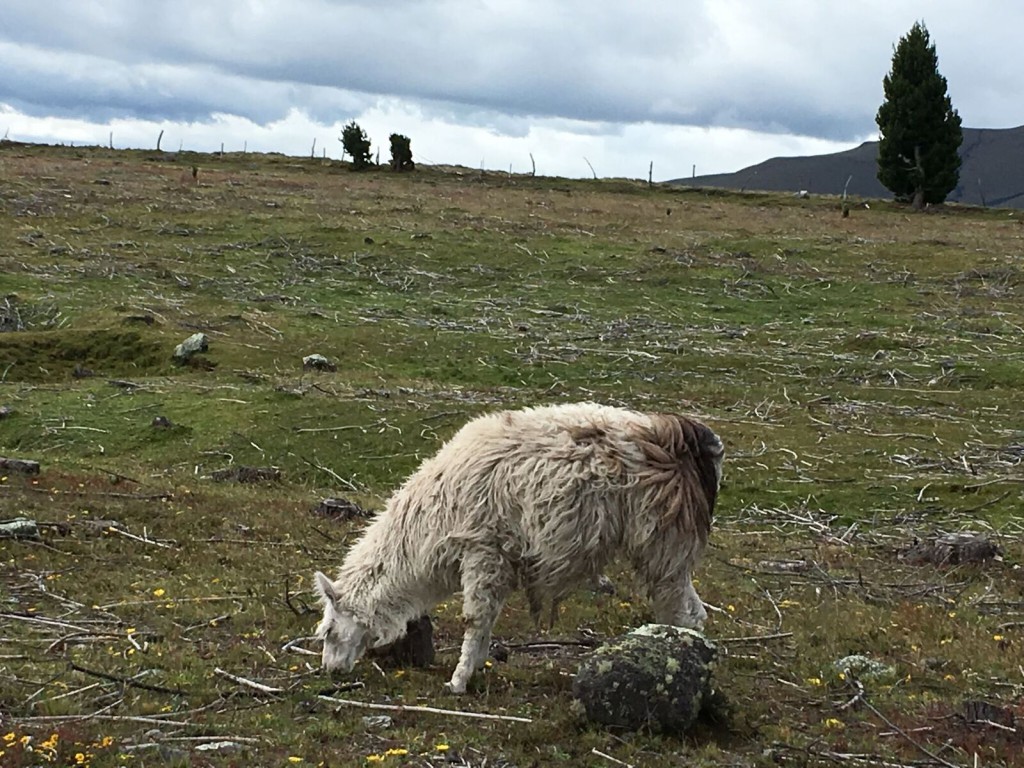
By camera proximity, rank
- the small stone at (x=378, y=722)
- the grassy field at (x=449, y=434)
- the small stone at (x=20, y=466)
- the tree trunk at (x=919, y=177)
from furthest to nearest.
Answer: the tree trunk at (x=919, y=177), the small stone at (x=20, y=466), the grassy field at (x=449, y=434), the small stone at (x=378, y=722)

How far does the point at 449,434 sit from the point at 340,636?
10319 millimetres

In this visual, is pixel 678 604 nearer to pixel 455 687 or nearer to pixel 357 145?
pixel 455 687

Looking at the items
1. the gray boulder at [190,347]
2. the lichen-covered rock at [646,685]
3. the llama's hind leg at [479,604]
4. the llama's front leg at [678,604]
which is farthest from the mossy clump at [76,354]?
the lichen-covered rock at [646,685]

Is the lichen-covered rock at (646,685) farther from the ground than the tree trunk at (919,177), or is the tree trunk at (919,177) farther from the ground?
the tree trunk at (919,177)

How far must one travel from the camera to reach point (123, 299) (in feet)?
100

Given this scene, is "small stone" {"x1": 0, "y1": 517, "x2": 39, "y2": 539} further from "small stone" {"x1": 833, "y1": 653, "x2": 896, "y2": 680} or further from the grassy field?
"small stone" {"x1": 833, "y1": 653, "x2": 896, "y2": 680}

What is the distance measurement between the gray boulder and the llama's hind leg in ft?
57.7

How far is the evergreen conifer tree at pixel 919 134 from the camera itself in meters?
76.1

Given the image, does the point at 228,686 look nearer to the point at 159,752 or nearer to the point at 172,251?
the point at 159,752

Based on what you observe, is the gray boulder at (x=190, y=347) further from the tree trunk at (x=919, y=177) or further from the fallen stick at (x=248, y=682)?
the tree trunk at (x=919, y=177)

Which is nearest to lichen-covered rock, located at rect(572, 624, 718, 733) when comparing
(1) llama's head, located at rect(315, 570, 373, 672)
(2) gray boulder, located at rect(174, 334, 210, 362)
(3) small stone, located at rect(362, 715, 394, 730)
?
(3) small stone, located at rect(362, 715, 394, 730)

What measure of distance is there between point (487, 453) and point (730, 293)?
90.2 ft

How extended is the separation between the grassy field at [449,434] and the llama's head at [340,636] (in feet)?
0.48

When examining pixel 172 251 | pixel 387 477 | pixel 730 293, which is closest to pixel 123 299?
pixel 172 251
